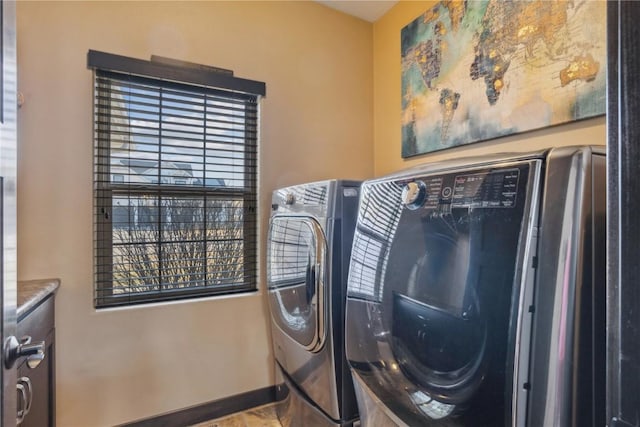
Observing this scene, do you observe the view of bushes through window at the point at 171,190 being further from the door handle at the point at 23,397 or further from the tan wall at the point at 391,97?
the tan wall at the point at 391,97

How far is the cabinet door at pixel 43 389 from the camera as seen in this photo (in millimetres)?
1258

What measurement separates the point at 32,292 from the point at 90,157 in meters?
0.70

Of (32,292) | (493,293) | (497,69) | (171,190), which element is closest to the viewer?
(493,293)

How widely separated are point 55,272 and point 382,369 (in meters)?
1.60

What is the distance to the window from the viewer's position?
174 centimetres

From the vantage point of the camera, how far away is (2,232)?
68 centimetres

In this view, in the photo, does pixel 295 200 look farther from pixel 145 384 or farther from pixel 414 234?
pixel 145 384

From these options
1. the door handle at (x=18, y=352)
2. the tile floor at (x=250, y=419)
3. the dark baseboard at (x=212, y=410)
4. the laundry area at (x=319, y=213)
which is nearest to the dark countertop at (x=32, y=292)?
the laundry area at (x=319, y=213)

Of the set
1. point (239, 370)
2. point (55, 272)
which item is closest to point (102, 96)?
point (55, 272)

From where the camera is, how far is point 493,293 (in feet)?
2.37

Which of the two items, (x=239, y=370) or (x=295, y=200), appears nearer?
(x=295, y=200)

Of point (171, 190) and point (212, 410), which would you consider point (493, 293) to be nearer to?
point (171, 190)

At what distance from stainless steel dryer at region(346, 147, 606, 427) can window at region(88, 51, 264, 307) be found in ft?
4.11

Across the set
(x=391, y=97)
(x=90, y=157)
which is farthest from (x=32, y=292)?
(x=391, y=97)
